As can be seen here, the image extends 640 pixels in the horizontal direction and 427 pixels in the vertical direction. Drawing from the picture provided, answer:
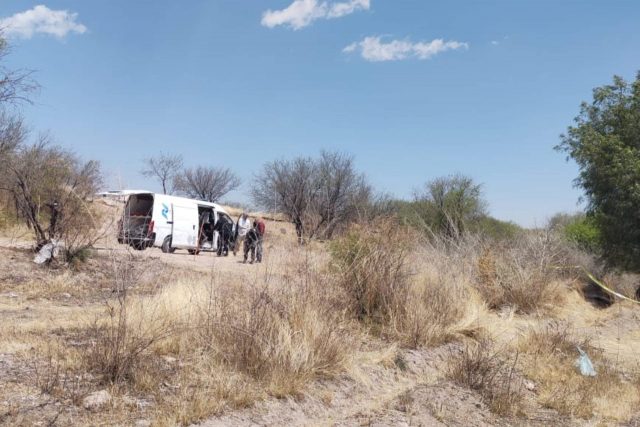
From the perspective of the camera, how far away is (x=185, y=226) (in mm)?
20734

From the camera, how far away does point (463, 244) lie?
12836 millimetres

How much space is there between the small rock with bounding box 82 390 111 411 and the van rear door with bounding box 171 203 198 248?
53.1 ft

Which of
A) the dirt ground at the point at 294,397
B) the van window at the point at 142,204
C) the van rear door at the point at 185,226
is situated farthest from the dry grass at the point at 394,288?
the van rear door at the point at 185,226

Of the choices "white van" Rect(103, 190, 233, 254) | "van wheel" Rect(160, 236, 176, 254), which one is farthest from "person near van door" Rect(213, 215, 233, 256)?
"van wheel" Rect(160, 236, 176, 254)

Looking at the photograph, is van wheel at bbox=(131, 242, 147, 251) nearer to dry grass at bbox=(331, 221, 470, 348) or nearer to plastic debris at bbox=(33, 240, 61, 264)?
dry grass at bbox=(331, 221, 470, 348)

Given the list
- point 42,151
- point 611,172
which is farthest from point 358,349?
point 42,151

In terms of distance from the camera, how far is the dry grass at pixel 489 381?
20.1 ft

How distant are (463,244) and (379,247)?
4.74 meters

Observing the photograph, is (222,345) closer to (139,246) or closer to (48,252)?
(139,246)

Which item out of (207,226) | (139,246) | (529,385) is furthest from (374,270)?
(207,226)

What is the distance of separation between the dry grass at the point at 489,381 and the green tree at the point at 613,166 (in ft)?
51.1

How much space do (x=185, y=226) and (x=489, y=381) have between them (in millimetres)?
15868

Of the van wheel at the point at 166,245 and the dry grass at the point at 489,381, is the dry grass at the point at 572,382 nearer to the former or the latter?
the dry grass at the point at 489,381

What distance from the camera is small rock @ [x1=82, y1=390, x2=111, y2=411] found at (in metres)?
4.11
